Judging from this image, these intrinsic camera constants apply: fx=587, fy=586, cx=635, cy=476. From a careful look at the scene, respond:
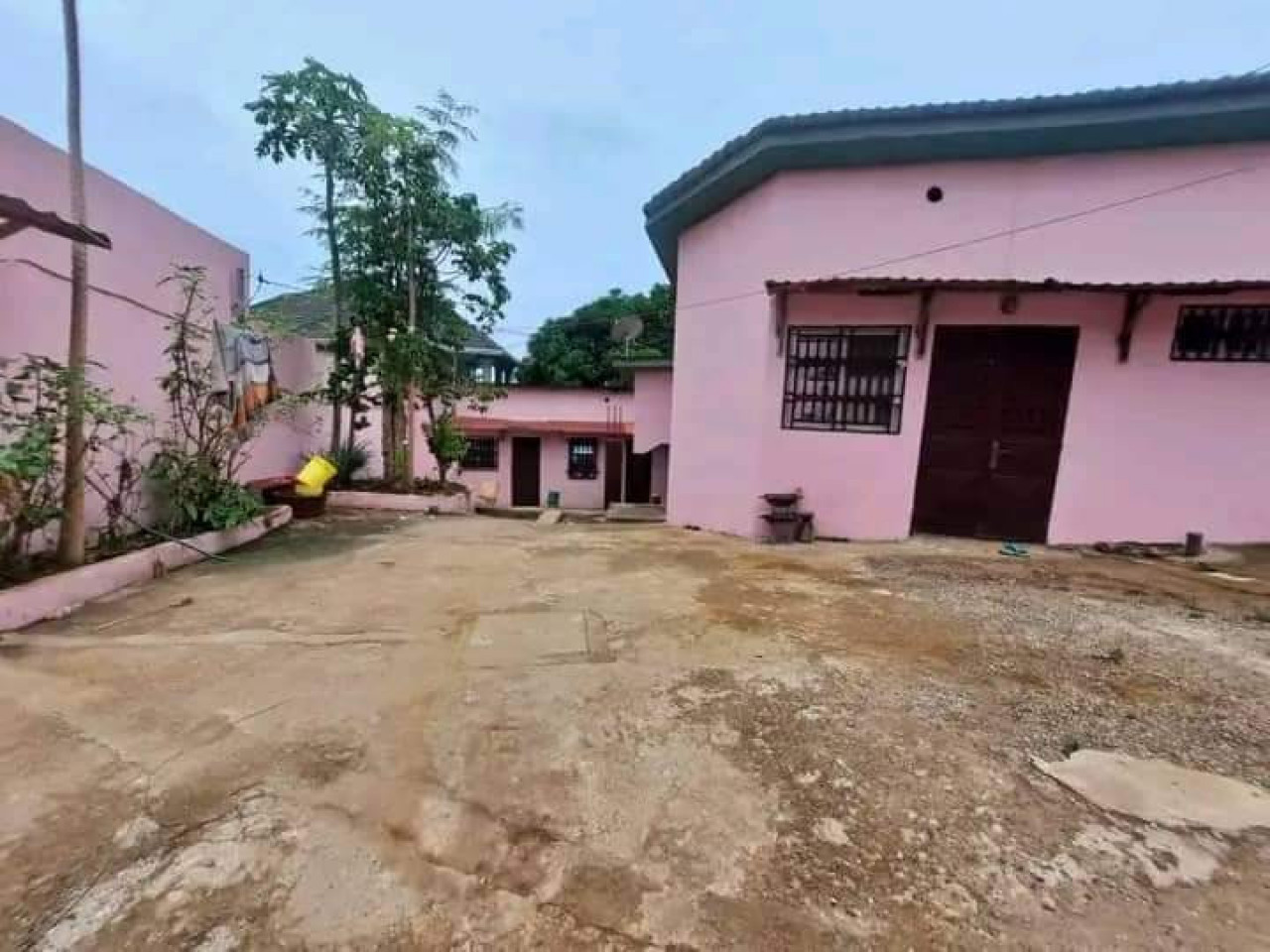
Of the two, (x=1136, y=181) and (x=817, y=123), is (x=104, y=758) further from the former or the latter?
(x=1136, y=181)

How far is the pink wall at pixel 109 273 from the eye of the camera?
12.3 feet

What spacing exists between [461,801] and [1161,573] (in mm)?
5543

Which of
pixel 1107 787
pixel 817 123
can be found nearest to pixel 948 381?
pixel 817 123

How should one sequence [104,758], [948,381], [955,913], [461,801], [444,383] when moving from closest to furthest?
1. [955,913]
2. [461,801]
3. [104,758]
4. [948,381]
5. [444,383]

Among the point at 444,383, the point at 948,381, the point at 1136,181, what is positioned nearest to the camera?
the point at 1136,181

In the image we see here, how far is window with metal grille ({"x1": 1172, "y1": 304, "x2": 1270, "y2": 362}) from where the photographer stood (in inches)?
207

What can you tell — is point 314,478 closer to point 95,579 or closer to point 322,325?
point 322,325

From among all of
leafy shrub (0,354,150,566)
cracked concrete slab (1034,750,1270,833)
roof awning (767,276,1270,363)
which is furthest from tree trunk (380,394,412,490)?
cracked concrete slab (1034,750,1270,833)

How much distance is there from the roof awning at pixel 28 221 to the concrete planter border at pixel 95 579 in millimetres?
1939

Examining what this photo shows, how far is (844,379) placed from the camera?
20.1 ft

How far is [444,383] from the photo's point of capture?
8.59m

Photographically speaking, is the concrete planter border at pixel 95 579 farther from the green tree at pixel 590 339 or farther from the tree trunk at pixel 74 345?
the green tree at pixel 590 339

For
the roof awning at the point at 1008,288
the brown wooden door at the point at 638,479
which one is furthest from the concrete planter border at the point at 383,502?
the brown wooden door at the point at 638,479

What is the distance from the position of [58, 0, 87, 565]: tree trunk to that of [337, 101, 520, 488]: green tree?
391cm
